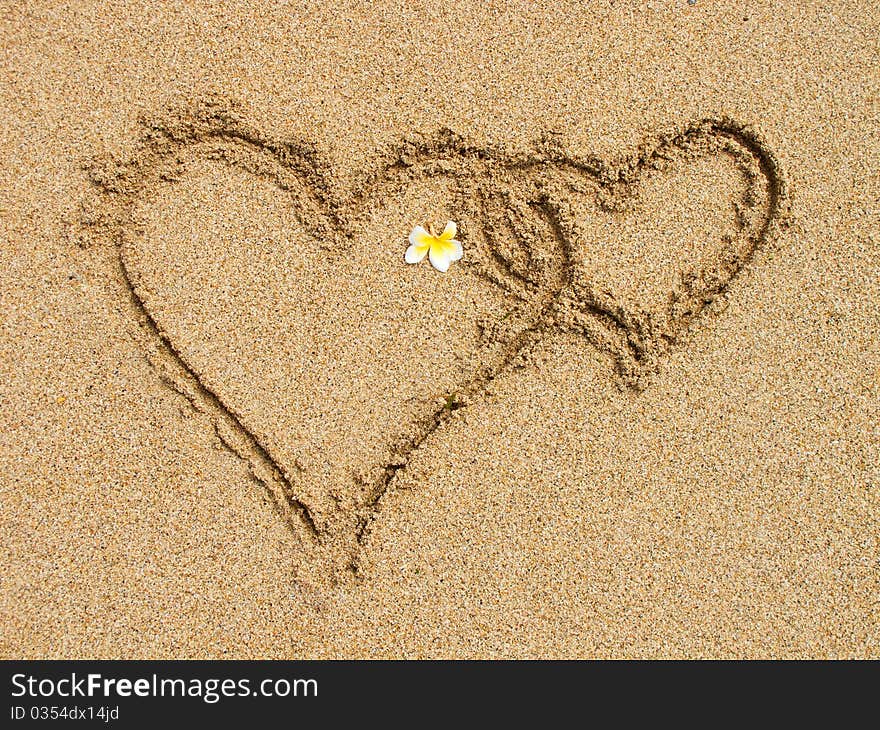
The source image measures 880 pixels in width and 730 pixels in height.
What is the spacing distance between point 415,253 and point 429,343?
0.73ft

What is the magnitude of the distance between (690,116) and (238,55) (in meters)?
1.16

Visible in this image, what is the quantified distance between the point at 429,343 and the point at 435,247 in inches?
9.3

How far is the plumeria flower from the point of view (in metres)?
1.81

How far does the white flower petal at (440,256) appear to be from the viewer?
1816mm

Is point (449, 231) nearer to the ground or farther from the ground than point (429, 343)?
farther from the ground

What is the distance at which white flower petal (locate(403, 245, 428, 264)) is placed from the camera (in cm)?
182

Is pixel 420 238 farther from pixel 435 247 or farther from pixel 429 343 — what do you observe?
pixel 429 343

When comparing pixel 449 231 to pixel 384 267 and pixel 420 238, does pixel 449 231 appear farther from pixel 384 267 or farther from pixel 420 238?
pixel 384 267

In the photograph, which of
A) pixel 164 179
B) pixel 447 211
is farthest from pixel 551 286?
pixel 164 179

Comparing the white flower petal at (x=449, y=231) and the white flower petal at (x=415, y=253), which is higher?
the white flower petal at (x=449, y=231)

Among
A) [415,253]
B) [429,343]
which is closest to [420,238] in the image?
[415,253]

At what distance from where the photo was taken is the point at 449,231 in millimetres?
1817

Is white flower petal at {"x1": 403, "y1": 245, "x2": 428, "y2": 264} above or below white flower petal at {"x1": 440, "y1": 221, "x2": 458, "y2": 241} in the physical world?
below

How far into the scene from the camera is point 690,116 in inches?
74.0
